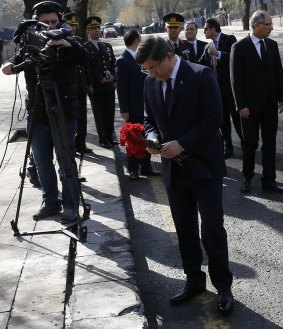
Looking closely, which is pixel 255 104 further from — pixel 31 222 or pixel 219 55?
pixel 31 222

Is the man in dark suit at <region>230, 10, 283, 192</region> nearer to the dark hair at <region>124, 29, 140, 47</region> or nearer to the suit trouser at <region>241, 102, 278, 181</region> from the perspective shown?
Result: the suit trouser at <region>241, 102, 278, 181</region>

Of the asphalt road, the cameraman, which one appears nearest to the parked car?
the asphalt road

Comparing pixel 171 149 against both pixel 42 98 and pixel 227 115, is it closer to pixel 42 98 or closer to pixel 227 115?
pixel 42 98

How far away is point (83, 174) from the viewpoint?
800 centimetres

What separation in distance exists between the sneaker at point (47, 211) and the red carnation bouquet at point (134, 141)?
152cm

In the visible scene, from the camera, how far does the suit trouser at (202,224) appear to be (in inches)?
163

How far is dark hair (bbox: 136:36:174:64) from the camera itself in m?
3.81

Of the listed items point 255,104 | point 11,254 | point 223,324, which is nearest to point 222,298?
point 223,324

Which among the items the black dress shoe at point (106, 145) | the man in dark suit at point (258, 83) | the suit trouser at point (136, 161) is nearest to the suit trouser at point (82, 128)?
the black dress shoe at point (106, 145)

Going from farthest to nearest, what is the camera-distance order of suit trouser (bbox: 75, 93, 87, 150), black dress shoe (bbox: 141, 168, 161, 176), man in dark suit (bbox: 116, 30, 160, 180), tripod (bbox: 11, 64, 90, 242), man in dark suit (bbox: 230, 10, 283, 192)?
suit trouser (bbox: 75, 93, 87, 150), black dress shoe (bbox: 141, 168, 161, 176), man in dark suit (bbox: 116, 30, 160, 180), man in dark suit (bbox: 230, 10, 283, 192), tripod (bbox: 11, 64, 90, 242)

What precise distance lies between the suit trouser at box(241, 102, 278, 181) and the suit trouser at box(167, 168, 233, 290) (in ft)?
8.85

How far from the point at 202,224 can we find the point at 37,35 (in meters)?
2.12

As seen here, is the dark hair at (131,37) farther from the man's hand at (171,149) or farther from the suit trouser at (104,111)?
the man's hand at (171,149)

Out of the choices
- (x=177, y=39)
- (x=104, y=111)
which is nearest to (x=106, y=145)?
(x=104, y=111)
